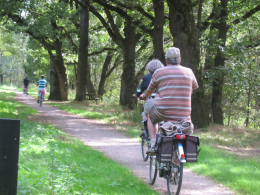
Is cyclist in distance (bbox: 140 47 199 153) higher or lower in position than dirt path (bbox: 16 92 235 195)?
higher

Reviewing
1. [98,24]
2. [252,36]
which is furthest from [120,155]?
[98,24]

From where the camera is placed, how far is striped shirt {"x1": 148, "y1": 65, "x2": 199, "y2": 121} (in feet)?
15.9

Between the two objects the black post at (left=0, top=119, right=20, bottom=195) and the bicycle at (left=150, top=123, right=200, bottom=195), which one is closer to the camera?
the black post at (left=0, top=119, right=20, bottom=195)

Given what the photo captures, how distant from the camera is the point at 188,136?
459 centimetres

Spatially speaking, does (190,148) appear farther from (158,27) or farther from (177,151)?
(158,27)

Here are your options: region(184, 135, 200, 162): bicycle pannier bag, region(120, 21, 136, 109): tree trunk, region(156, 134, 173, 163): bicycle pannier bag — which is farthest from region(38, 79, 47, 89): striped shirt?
region(184, 135, 200, 162): bicycle pannier bag

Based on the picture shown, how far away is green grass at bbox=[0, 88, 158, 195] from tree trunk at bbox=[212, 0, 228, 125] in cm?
938

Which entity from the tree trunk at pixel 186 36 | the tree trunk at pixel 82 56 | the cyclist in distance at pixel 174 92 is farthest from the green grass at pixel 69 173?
the tree trunk at pixel 82 56

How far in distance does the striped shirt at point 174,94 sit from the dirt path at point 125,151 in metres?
1.35

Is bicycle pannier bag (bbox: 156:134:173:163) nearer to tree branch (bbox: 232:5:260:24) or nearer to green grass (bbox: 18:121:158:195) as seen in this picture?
green grass (bbox: 18:121:158:195)

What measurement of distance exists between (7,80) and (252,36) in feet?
347

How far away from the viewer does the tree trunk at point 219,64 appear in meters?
15.7

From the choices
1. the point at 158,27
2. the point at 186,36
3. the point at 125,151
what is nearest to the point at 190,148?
the point at 125,151

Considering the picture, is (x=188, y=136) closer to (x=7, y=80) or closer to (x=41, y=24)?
(x=41, y=24)
